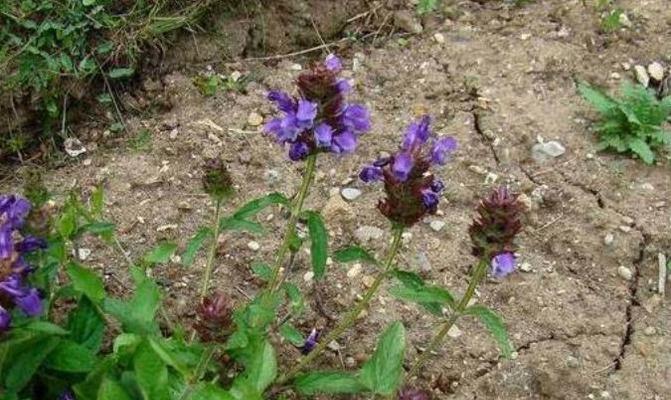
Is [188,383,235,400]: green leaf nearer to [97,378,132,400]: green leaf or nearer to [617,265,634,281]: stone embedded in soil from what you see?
[97,378,132,400]: green leaf

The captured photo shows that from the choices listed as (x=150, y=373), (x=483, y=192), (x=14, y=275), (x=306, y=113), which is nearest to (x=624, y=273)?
(x=483, y=192)

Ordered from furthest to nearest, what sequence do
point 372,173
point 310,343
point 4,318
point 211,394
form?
point 310,343, point 372,173, point 211,394, point 4,318

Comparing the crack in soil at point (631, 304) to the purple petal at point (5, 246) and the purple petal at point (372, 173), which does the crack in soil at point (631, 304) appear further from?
the purple petal at point (5, 246)

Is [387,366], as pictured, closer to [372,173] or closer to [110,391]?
[372,173]

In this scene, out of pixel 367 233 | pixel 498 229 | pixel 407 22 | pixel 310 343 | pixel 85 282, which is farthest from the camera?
pixel 407 22

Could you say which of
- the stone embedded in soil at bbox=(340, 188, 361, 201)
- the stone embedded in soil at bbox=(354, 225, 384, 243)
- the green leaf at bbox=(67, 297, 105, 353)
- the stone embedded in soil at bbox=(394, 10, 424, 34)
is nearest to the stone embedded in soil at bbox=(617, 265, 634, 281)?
the stone embedded in soil at bbox=(354, 225, 384, 243)

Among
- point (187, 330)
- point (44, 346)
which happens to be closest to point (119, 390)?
point (44, 346)

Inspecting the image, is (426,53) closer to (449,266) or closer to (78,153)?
(449,266)
